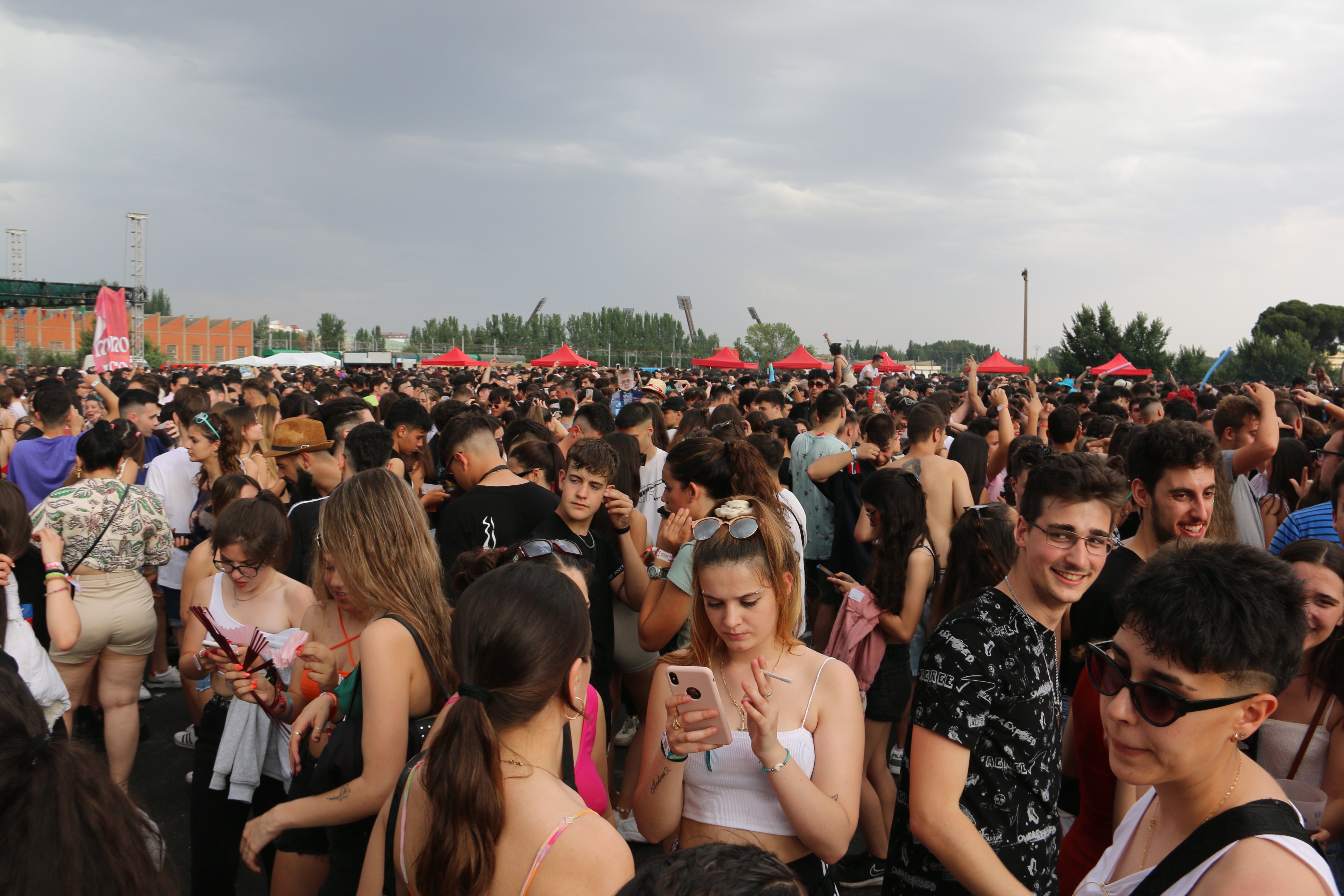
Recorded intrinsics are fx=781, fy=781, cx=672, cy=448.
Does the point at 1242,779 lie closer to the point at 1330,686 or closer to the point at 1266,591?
the point at 1266,591

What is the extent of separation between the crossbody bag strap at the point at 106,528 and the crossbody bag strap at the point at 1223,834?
497 centimetres

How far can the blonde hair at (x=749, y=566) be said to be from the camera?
2406mm

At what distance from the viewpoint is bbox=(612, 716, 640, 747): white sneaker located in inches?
207

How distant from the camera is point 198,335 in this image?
298 ft

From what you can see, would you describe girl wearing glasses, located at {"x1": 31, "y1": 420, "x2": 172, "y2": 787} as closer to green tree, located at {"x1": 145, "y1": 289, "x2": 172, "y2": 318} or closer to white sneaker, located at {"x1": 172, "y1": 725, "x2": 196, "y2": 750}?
white sneaker, located at {"x1": 172, "y1": 725, "x2": 196, "y2": 750}

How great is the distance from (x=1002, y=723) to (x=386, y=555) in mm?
1902

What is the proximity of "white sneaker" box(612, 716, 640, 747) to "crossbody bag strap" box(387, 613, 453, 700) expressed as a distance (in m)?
2.96

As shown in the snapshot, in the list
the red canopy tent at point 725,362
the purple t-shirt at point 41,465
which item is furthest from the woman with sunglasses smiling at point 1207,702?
the red canopy tent at point 725,362

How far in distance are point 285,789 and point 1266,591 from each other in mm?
3203

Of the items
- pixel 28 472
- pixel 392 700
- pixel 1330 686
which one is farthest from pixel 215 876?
pixel 28 472

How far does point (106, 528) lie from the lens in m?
4.36

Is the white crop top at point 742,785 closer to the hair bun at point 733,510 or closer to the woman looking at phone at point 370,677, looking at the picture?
the hair bun at point 733,510

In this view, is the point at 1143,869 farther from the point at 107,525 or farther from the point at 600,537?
the point at 107,525

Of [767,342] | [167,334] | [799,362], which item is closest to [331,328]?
[167,334]
